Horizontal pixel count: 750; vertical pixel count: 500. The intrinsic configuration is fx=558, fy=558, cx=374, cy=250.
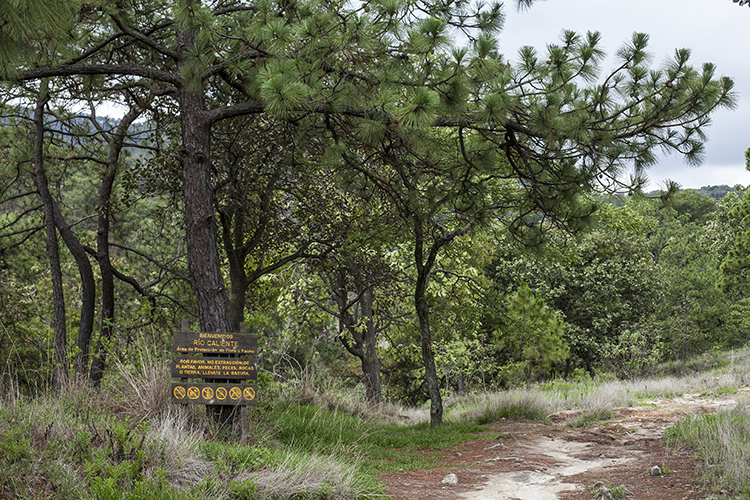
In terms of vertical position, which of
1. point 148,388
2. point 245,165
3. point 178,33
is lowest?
point 148,388

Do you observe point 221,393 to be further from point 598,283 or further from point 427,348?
point 598,283

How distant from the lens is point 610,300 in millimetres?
22375

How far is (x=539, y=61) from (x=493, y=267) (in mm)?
19722

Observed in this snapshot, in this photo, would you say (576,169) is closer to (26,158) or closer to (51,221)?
(51,221)

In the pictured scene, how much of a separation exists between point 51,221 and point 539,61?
25.8 ft

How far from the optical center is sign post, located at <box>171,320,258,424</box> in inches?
225

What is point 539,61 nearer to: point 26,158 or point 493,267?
point 26,158

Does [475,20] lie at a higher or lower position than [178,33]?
lower

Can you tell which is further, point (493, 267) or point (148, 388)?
point (493, 267)

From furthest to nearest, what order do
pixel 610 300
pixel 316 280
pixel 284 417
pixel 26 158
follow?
pixel 610 300, pixel 316 280, pixel 26 158, pixel 284 417

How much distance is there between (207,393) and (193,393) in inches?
5.6

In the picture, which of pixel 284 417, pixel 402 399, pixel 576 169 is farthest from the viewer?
pixel 402 399

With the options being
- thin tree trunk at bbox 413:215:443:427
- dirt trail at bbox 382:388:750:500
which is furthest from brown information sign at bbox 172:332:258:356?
thin tree trunk at bbox 413:215:443:427

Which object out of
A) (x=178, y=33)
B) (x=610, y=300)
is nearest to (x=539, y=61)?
(x=178, y=33)
